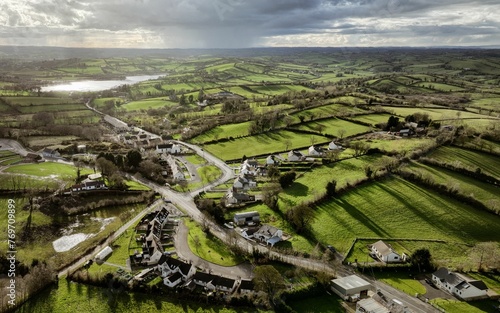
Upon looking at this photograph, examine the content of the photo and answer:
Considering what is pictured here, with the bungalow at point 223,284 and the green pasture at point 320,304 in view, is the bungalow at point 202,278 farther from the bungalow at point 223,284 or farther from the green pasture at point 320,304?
the green pasture at point 320,304

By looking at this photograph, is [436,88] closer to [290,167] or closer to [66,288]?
[290,167]

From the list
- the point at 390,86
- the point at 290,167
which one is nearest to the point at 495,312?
the point at 290,167

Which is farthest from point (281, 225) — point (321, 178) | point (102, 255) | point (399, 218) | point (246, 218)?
point (102, 255)

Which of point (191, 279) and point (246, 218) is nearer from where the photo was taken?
point (191, 279)

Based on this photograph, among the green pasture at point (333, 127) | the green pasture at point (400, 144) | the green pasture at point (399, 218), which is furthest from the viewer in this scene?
the green pasture at point (333, 127)

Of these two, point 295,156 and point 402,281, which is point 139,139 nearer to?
point 295,156

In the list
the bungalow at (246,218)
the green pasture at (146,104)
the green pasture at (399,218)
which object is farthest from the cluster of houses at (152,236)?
the green pasture at (146,104)

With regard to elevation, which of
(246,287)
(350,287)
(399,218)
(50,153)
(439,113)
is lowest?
(246,287)
